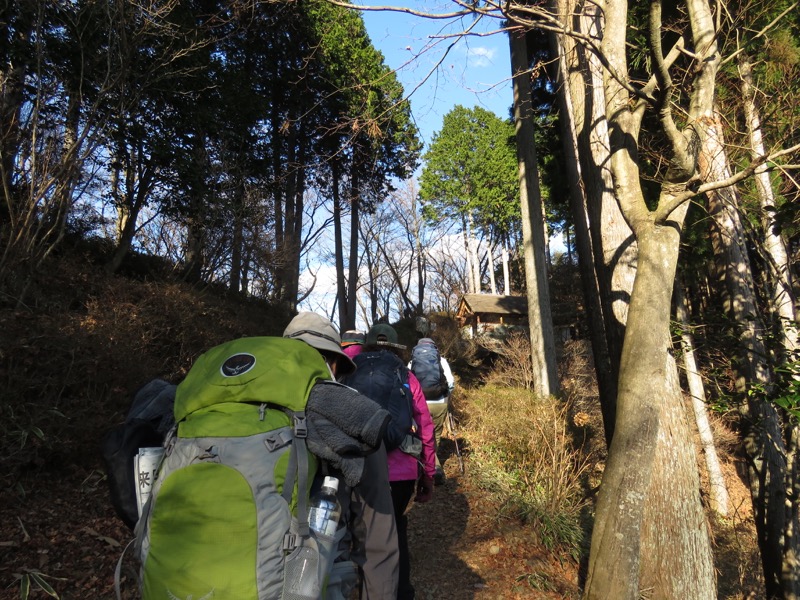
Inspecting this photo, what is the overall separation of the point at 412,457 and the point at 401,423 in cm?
53

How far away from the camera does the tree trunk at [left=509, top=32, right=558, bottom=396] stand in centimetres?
964

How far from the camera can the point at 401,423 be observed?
265cm

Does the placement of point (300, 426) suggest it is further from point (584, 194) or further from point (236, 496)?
point (584, 194)

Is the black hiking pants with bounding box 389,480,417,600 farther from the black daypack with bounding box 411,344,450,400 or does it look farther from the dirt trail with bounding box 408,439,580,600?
the black daypack with bounding box 411,344,450,400

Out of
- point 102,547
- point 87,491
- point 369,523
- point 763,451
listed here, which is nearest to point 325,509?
point 369,523

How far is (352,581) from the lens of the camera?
1.79m

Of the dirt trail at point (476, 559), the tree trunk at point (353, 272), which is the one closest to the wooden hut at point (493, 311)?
the tree trunk at point (353, 272)

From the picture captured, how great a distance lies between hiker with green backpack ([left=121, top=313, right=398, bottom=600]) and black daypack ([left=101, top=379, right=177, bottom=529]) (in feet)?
0.65

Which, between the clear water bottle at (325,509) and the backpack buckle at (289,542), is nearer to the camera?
the backpack buckle at (289,542)

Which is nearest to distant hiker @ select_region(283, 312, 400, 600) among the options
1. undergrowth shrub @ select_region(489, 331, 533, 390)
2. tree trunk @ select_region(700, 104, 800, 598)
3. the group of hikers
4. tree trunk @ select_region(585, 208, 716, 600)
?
the group of hikers

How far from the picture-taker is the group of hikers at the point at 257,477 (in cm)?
133

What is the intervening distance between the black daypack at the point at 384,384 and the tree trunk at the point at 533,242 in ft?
24.0

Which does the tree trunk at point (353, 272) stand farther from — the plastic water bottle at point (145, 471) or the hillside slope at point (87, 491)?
the plastic water bottle at point (145, 471)

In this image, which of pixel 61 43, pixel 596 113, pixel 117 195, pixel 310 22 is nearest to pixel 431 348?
pixel 596 113
